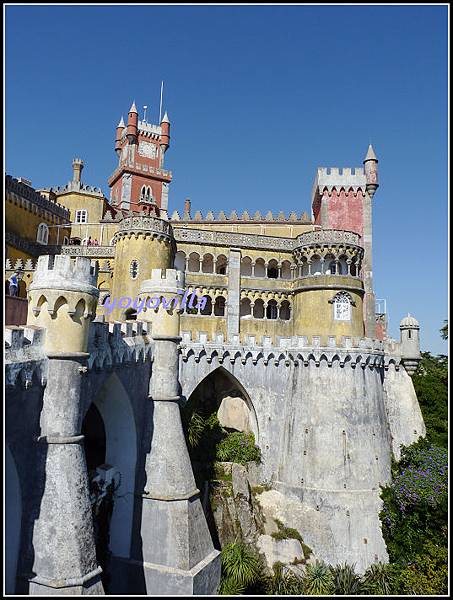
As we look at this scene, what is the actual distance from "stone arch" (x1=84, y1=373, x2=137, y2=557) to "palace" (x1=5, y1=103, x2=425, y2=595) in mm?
68

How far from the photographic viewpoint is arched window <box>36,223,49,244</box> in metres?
44.1

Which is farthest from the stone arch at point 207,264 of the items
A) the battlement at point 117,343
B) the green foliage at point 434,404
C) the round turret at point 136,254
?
the green foliage at point 434,404

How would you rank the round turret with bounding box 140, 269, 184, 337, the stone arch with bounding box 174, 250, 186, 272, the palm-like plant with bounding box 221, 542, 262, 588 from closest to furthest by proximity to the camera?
the round turret with bounding box 140, 269, 184, 337 → the palm-like plant with bounding box 221, 542, 262, 588 → the stone arch with bounding box 174, 250, 186, 272

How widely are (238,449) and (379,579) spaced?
11721 mm

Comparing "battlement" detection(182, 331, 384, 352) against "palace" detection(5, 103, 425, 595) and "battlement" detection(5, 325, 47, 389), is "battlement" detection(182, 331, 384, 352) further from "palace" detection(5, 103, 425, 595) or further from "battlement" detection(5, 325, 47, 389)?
"battlement" detection(5, 325, 47, 389)

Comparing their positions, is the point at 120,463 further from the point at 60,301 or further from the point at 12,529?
→ the point at 60,301

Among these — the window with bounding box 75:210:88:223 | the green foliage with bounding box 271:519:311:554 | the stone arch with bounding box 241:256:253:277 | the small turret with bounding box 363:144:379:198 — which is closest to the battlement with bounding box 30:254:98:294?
the green foliage with bounding box 271:519:311:554

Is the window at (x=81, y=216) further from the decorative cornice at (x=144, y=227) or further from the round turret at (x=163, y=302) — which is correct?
the round turret at (x=163, y=302)

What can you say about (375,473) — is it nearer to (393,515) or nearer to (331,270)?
(393,515)

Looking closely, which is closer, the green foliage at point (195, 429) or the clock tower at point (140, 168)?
the green foliage at point (195, 429)

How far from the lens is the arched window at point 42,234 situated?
44.1m

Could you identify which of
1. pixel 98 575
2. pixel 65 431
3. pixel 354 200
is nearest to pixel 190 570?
pixel 98 575

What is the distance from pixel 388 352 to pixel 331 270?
8.03 meters

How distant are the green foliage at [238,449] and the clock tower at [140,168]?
102 ft
